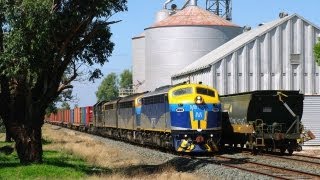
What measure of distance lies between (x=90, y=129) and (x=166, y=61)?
38.0ft

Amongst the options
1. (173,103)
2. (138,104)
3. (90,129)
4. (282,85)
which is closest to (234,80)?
(282,85)

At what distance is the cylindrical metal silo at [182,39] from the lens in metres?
61.2

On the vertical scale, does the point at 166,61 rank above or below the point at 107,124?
above

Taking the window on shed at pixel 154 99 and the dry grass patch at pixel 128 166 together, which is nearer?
the dry grass patch at pixel 128 166

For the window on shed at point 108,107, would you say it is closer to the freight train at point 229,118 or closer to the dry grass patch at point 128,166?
the dry grass patch at point 128,166

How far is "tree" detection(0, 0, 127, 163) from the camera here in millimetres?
18719

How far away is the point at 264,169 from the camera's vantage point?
2166cm

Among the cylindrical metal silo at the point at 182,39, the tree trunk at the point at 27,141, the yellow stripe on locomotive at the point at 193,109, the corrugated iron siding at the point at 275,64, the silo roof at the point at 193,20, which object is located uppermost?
the silo roof at the point at 193,20

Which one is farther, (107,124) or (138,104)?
(107,124)

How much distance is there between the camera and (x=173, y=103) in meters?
28.0

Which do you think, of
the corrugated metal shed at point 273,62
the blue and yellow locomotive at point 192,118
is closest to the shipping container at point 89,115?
the corrugated metal shed at point 273,62

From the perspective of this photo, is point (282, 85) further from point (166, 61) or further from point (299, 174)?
point (299, 174)

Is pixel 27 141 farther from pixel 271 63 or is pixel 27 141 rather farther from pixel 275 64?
pixel 275 64

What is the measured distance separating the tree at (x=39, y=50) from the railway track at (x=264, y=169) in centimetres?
660
